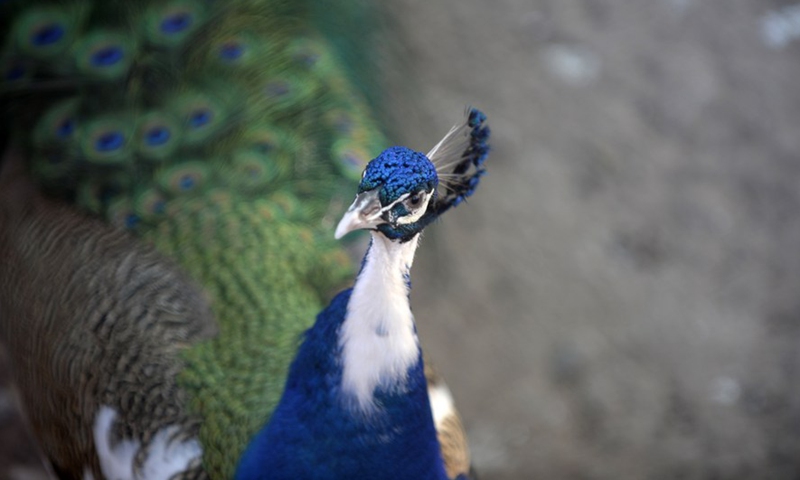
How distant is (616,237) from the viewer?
9.40ft

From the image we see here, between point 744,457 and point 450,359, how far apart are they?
863mm

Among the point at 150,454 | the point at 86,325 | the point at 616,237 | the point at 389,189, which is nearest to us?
the point at 389,189

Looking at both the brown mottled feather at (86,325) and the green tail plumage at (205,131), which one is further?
the green tail plumage at (205,131)

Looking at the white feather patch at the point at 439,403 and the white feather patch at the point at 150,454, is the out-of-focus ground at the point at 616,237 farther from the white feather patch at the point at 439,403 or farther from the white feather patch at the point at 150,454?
the white feather patch at the point at 150,454

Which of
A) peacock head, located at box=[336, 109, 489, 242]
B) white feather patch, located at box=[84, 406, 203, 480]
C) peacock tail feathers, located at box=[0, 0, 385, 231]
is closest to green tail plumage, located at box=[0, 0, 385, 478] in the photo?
peacock tail feathers, located at box=[0, 0, 385, 231]

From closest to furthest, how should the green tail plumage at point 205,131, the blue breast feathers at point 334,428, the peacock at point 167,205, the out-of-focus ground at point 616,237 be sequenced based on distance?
the blue breast feathers at point 334,428
the peacock at point 167,205
the green tail plumage at point 205,131
the out-of-focus ground at point 616,237

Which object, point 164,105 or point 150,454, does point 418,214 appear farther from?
point 164,105

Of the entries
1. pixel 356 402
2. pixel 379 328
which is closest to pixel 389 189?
pixel 379 328

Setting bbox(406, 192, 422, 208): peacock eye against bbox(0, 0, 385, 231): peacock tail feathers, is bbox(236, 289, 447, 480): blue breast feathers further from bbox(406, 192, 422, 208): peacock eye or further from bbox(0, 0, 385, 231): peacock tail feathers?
bbox(0, 0, 385, 231): peacock tail feathers

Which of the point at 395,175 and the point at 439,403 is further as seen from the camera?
the point at 439,403

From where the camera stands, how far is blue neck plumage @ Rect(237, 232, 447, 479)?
4.44ft

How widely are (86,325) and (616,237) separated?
1.73m

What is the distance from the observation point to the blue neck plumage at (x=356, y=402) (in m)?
1.35

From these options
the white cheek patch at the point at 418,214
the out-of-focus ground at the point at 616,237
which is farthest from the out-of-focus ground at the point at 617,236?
the white cheek patch at the point at 418,214
